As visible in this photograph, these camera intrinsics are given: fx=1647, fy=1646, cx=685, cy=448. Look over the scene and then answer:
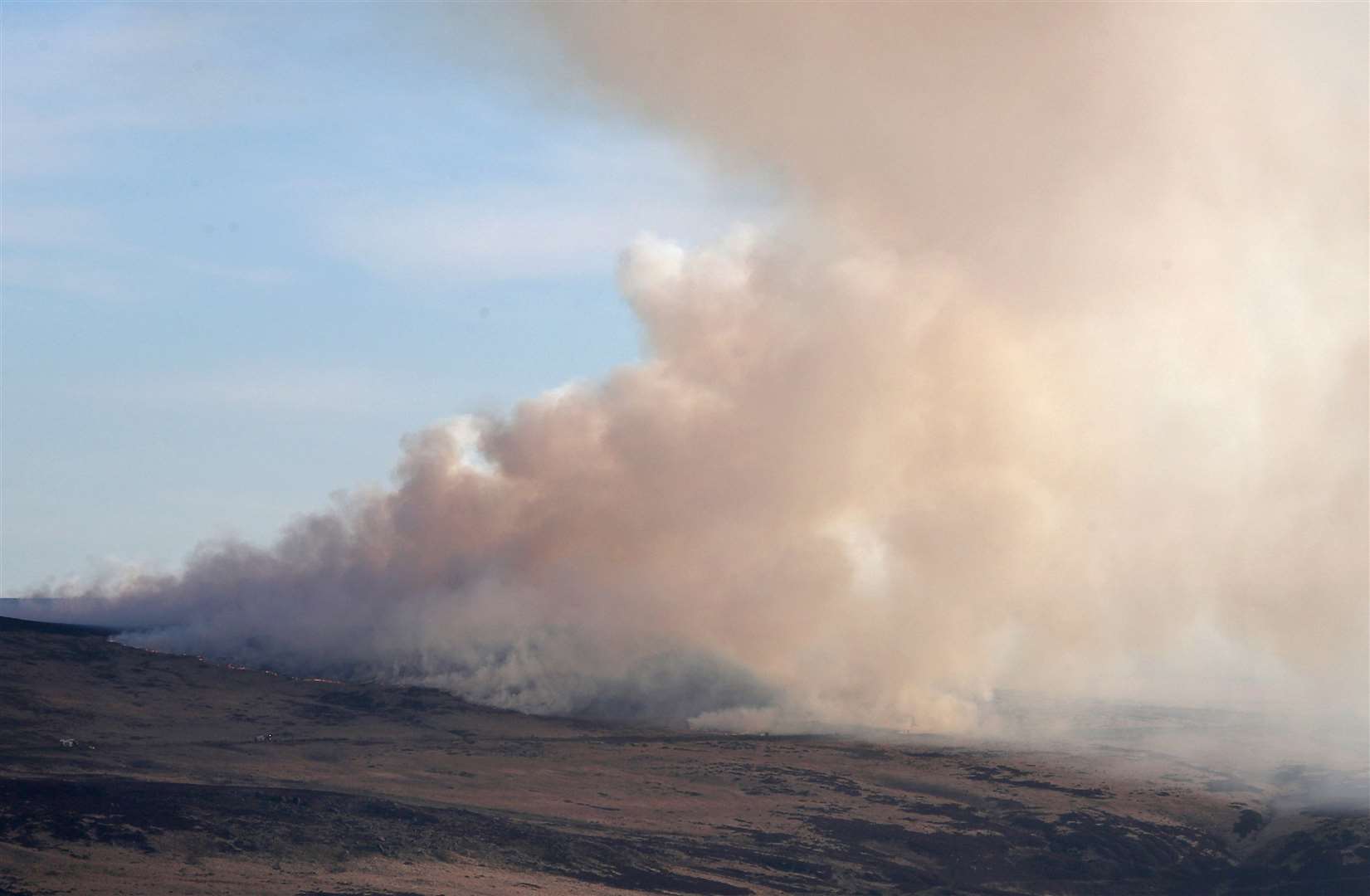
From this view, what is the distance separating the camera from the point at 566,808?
328 feet

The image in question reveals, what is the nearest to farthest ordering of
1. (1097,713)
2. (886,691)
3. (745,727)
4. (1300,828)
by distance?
(1300,828), (745,727), (886,691), (1097,713)

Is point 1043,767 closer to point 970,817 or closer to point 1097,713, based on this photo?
point 970,817

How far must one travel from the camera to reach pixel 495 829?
91500mm

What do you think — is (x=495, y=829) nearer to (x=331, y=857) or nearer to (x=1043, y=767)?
(x=331, y=857)

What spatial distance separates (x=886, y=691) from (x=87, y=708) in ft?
215

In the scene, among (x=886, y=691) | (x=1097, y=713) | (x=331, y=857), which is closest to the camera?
(x=331, y=857)

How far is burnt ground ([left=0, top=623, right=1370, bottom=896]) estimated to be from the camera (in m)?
83.1

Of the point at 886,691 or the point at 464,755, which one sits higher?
the point at 886,691

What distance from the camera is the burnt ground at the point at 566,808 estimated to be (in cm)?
8312

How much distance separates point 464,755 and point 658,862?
29.7 m

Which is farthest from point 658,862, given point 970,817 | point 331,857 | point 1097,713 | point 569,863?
point 1097,713

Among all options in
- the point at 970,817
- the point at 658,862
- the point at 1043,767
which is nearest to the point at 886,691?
the point at 1043,767

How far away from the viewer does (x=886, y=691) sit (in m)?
144

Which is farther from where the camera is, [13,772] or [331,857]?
[13,772]
